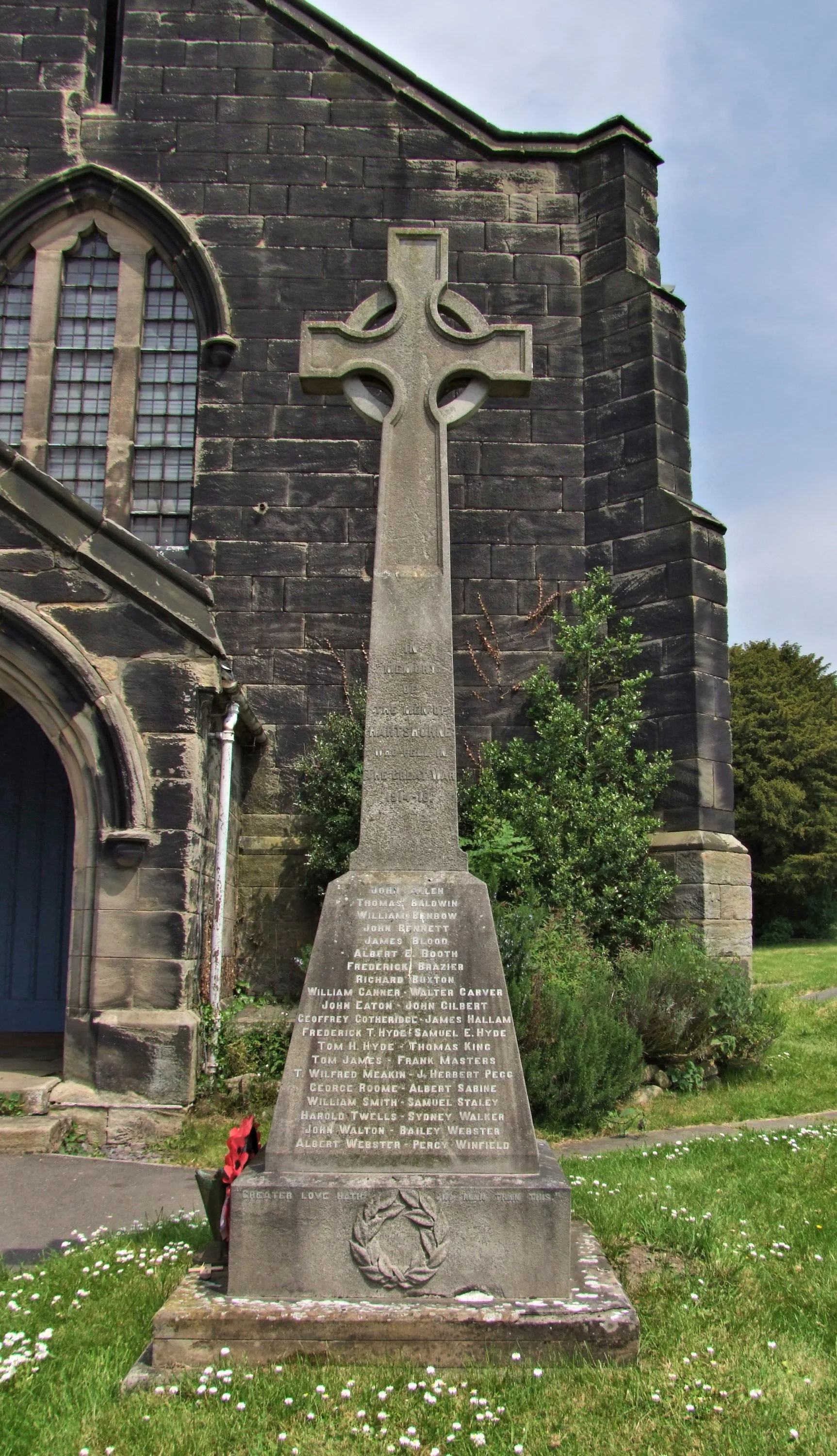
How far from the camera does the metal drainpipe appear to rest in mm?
8883


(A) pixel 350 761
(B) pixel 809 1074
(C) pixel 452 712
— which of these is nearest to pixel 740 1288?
(C) pixel 452 712

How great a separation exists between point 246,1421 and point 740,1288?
215 centimetres

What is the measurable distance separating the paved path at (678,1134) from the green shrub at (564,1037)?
29 cm

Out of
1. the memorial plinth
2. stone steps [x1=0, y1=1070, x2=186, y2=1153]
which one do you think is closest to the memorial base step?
the memorial plinth

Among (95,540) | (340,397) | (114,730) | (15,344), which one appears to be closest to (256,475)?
(340,397)

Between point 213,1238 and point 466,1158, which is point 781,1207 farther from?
point 213,1238

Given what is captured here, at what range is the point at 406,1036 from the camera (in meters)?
4.46

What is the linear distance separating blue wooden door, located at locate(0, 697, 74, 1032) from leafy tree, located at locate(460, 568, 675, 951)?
3.98m

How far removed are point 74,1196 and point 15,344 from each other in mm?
9257

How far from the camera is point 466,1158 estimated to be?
170 inches

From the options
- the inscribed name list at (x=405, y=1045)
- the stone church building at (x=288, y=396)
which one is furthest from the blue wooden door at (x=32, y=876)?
the inscribed name list at (x=405, y=1045)

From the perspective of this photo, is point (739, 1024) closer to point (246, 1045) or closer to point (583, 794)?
point (583, 794)

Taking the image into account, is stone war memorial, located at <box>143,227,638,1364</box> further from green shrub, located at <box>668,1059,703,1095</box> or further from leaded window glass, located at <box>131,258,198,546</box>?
leaded window glass, located at <box>131,258,198,546</box>

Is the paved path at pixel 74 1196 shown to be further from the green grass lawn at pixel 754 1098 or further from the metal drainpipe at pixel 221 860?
the metal drainpipe at pixel 221 860
